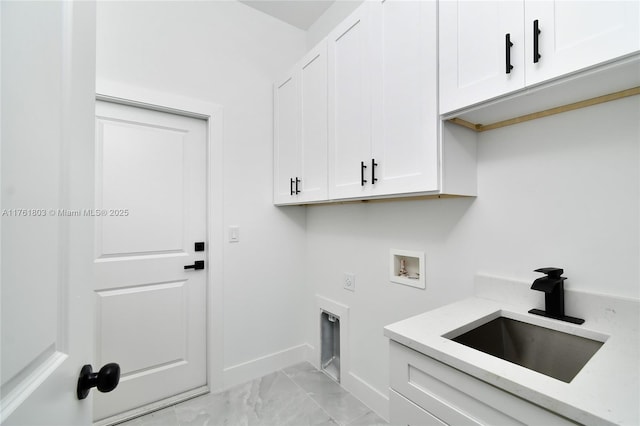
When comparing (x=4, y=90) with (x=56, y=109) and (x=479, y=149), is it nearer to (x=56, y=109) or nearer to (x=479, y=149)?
(x=56, y=109)

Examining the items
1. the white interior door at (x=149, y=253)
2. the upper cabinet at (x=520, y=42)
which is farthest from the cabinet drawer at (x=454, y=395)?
the white interior door at (x=149, y=253)

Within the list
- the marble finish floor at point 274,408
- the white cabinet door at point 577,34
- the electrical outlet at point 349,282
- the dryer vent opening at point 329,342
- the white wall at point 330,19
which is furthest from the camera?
the dryer vent opening at point 329,342

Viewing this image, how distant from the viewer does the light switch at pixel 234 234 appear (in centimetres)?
217

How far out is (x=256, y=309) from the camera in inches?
90.1

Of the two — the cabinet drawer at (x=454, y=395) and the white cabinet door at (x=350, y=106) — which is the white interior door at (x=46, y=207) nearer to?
the cabinet drawer at (x=454, y=395)

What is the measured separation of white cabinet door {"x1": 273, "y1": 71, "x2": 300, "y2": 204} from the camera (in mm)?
2111

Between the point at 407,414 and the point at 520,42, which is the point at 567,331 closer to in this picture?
the point at 407,414

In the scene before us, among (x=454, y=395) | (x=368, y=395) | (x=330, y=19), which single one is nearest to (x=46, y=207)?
(x=454, y=395)

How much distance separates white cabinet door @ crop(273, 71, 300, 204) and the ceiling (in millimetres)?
578

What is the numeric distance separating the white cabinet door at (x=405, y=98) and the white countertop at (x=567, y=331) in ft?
1.74

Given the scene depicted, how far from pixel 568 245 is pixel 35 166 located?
153 cm

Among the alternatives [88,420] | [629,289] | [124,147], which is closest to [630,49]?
[629,289]

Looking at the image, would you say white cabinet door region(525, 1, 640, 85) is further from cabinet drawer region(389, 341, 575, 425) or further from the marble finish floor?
the marble finish floor

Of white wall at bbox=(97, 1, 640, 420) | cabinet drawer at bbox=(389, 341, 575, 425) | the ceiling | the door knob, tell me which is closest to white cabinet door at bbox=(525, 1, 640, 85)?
white wall at bbox=(97, 1, 640, 420)
